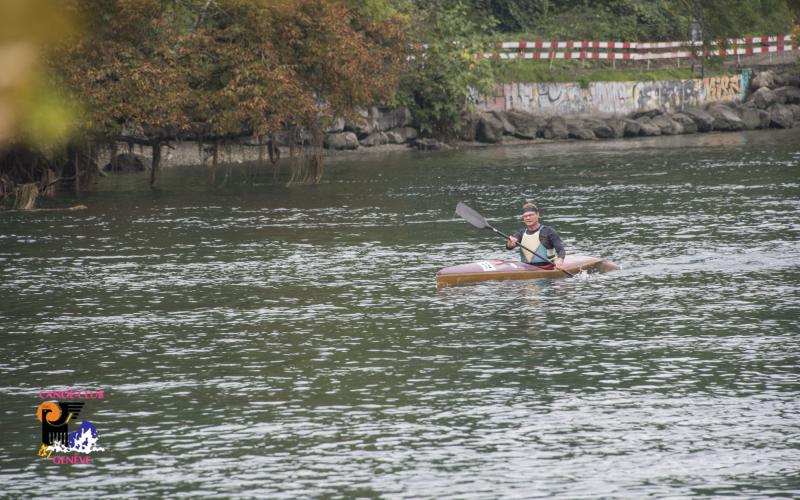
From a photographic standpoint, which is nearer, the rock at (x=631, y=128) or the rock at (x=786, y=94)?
the rock at (x=631, y=128)

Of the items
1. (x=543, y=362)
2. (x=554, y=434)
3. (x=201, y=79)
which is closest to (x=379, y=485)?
(x=554, y=434)

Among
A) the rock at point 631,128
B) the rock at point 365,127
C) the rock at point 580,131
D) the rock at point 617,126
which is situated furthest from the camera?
the rock at point 631,128

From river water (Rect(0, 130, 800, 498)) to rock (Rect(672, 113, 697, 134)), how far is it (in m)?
35.1

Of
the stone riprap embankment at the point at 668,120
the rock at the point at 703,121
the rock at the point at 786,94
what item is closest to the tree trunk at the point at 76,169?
the stone riprap embankment at the point at 668,120

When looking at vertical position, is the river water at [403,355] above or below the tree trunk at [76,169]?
below

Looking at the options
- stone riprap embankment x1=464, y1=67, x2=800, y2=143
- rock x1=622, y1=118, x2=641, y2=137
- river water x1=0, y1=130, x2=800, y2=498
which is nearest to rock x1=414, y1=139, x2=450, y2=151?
stone riprap embankment x1=464, y1=67, x2=800, y2=143

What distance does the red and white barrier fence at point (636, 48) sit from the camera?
67.9 metres

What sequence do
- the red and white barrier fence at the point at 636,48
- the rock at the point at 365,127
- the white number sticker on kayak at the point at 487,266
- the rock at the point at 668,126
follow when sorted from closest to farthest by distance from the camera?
the white number sticker on kayak at the point at 487,266 < the rock at the point at 365,127 < the red and white barrier fence at the point at 636,48 < the rock at the point at 668,126

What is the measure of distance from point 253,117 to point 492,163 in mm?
13420

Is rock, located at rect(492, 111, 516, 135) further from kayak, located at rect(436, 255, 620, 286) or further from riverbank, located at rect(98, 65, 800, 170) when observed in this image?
kayak, located at rect(436, 255, 620, 286)

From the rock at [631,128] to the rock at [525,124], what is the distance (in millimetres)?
4542

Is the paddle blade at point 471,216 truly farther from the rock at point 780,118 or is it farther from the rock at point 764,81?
the rock at point 764,81

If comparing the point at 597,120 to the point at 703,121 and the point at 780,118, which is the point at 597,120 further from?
the point at 780,118

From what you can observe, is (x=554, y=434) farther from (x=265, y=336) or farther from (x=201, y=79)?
(x=201, y=79)
